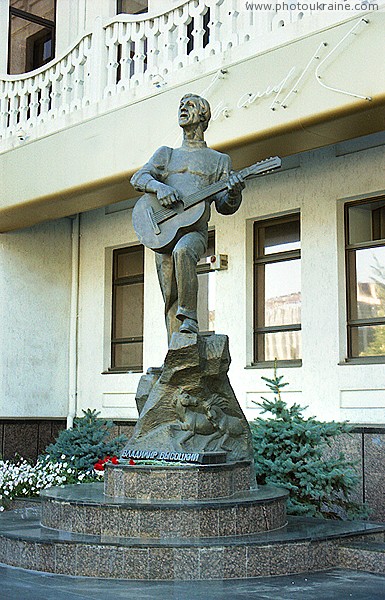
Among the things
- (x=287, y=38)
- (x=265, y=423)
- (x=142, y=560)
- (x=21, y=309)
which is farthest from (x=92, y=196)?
(x=142, y=560)

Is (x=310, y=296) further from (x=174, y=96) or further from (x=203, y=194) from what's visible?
(x=203, y=194)

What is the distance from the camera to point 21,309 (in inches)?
584

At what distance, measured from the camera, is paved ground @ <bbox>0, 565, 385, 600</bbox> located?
568 cm

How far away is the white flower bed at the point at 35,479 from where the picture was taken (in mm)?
10867

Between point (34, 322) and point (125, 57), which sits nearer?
point (125, 57)

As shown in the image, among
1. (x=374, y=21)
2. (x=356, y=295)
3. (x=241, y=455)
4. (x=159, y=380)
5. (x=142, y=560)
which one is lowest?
(x=142, y=560)

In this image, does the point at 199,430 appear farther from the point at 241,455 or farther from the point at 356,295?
the point at 356,295

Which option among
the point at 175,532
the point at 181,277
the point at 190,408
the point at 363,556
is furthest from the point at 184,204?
the point at 363,556

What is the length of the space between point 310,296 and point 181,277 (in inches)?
157

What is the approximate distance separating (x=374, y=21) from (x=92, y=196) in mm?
5179

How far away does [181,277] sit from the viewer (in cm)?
794

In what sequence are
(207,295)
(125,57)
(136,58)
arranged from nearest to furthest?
1. (136,58)
2. (125,57)
3. (207,295)

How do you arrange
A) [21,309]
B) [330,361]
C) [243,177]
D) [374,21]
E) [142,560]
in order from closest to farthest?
1. [142,560]
2. [243,177]
3. [374,21]
4. [330,361]
5. [21,309]

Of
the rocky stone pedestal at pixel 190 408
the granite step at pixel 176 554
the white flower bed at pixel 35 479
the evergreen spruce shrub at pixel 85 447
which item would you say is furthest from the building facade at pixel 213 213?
the granite step at pixel 176 554
